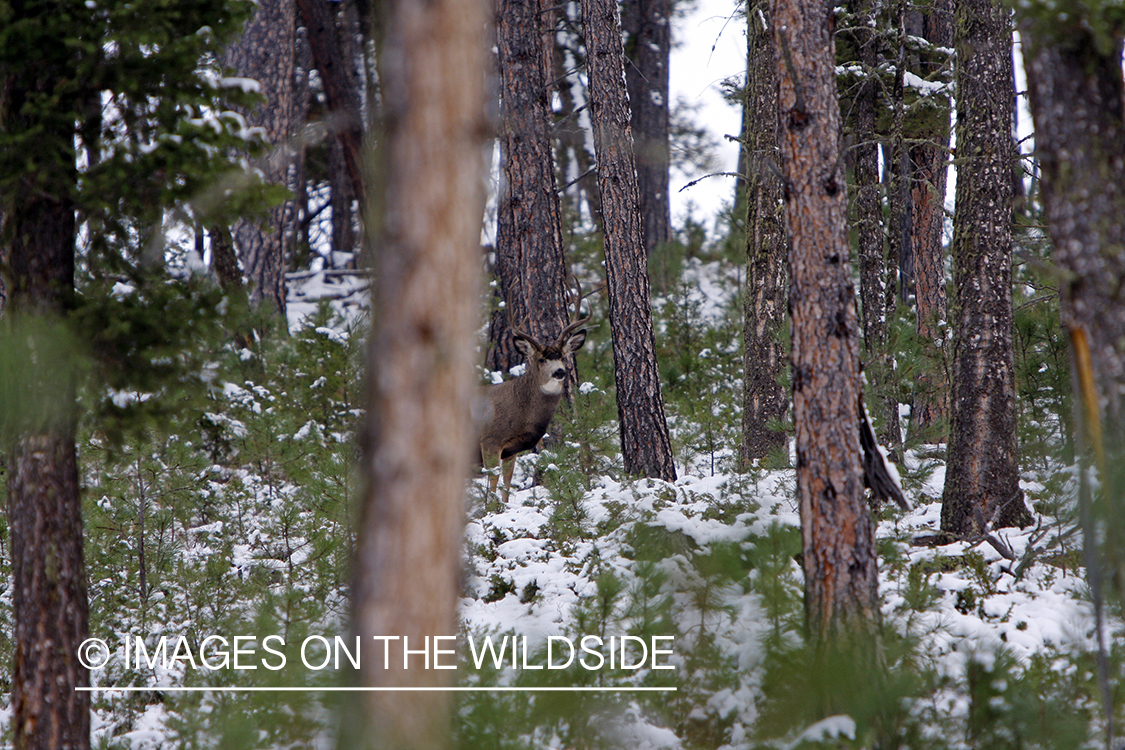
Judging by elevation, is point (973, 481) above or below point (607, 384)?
below

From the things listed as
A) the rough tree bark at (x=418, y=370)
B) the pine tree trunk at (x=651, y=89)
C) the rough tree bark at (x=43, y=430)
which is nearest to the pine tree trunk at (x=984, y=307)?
the rough tree bark at (x=418, y=370)

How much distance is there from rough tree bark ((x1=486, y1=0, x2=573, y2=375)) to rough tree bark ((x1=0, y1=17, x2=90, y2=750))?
7.07 metres

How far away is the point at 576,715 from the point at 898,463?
6106mm

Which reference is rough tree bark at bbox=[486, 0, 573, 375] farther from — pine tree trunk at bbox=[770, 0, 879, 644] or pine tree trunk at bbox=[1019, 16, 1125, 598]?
pine tree trunk at bbox=[1019, 16, 1125, 598]

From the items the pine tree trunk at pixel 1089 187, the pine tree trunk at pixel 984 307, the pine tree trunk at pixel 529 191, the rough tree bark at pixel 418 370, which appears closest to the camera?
the rough tree bark at pixel 418 370

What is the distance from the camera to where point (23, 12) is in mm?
4430

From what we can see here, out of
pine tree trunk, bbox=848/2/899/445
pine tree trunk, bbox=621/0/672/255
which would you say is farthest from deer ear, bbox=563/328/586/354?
pine tree trunk, bbox=621/0/672/255

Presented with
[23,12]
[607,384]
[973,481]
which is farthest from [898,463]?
[23,12]

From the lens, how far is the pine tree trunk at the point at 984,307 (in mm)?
7016

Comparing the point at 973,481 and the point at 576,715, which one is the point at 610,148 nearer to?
the point at 973,481

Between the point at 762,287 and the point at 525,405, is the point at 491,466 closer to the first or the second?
the point at 525,405

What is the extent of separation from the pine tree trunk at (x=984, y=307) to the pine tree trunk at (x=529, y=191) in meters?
5.53

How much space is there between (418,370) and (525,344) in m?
6.96

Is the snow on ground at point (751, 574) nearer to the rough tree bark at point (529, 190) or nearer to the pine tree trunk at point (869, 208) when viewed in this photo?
the pine tree trunk at point (869, 208)
